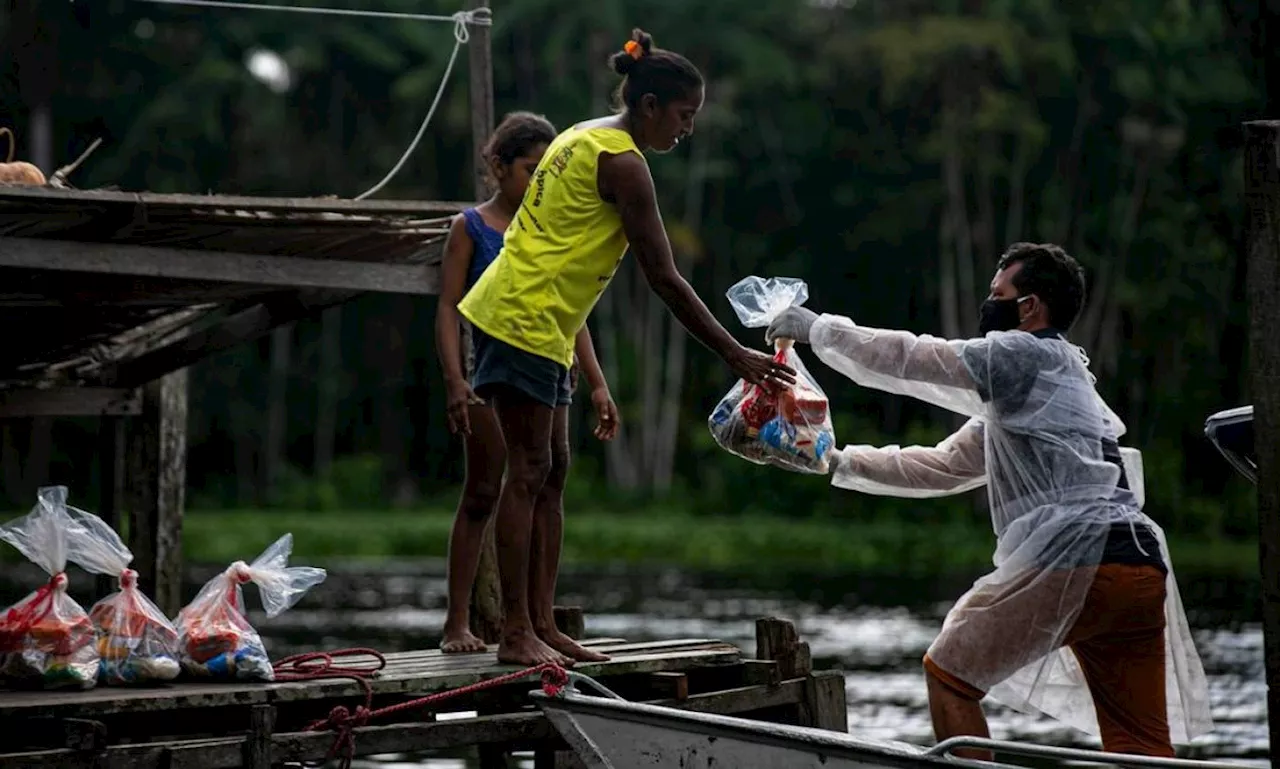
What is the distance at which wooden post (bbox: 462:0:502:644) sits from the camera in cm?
788

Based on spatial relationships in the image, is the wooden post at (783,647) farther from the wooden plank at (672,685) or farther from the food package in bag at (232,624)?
the food package in bag at (232,624)

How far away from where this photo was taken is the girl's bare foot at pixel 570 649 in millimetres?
6691

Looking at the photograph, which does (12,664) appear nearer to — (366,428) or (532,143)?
(532,143)

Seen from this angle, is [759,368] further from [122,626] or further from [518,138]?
[122,626]

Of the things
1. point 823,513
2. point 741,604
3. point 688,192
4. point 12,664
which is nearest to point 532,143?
point 12,664

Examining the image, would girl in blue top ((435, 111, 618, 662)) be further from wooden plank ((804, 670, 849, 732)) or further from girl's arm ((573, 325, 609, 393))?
wooden plank ((804, 670, 849, 732))

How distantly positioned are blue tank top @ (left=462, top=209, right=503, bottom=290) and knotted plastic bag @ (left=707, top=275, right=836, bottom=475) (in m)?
0.98

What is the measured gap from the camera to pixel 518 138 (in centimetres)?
690

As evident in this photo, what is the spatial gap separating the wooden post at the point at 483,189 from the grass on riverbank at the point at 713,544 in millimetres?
18573

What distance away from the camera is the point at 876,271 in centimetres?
3681

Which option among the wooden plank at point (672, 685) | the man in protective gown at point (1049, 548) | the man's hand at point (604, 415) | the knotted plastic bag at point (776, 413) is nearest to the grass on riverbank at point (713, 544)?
the man's hand at point (604, 415)

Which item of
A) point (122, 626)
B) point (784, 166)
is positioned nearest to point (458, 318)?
point (122, 626)

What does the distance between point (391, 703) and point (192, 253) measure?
1.72m

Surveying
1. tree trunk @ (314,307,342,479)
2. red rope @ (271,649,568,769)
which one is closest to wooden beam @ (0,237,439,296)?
red rope @ (271,649,568,769)
